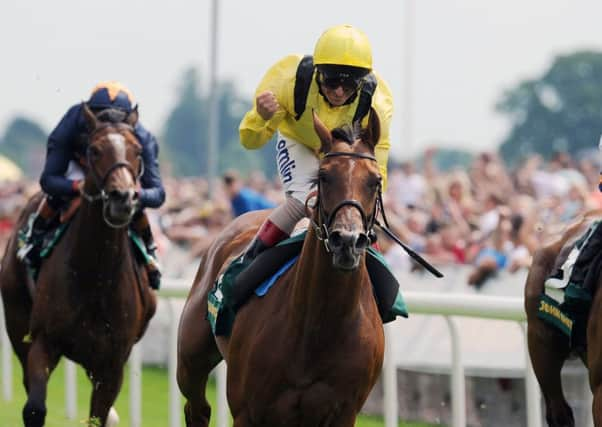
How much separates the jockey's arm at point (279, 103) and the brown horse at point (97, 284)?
57.6 inches

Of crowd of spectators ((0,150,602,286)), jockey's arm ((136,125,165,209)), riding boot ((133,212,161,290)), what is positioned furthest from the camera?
crowd of spectators ((0,150,602,286))

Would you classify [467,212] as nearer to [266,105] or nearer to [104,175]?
[104,175]

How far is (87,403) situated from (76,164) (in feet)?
12.3

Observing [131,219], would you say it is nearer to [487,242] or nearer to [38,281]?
[38,281]

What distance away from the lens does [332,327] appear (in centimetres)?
610

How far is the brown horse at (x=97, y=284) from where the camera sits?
26.3 ft

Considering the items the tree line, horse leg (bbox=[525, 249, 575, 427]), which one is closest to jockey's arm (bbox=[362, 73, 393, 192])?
horse leg (bbox=[525, 249, 575, 427])

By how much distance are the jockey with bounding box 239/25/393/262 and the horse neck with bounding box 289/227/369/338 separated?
52 cm

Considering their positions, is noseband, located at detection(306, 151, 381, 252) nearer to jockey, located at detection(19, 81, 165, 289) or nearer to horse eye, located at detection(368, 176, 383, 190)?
horse eye, located at detection(368, 176, 383, 190)

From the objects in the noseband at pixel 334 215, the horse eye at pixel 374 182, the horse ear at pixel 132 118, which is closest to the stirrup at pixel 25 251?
the horse ear at pixel 132 118

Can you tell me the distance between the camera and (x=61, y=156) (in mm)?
8516

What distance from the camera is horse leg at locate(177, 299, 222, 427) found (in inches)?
290

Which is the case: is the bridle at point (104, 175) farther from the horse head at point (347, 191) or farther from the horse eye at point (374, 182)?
the horse eye at point (374, 182)

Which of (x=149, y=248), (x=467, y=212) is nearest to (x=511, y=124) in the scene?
(x=467, y=212)
